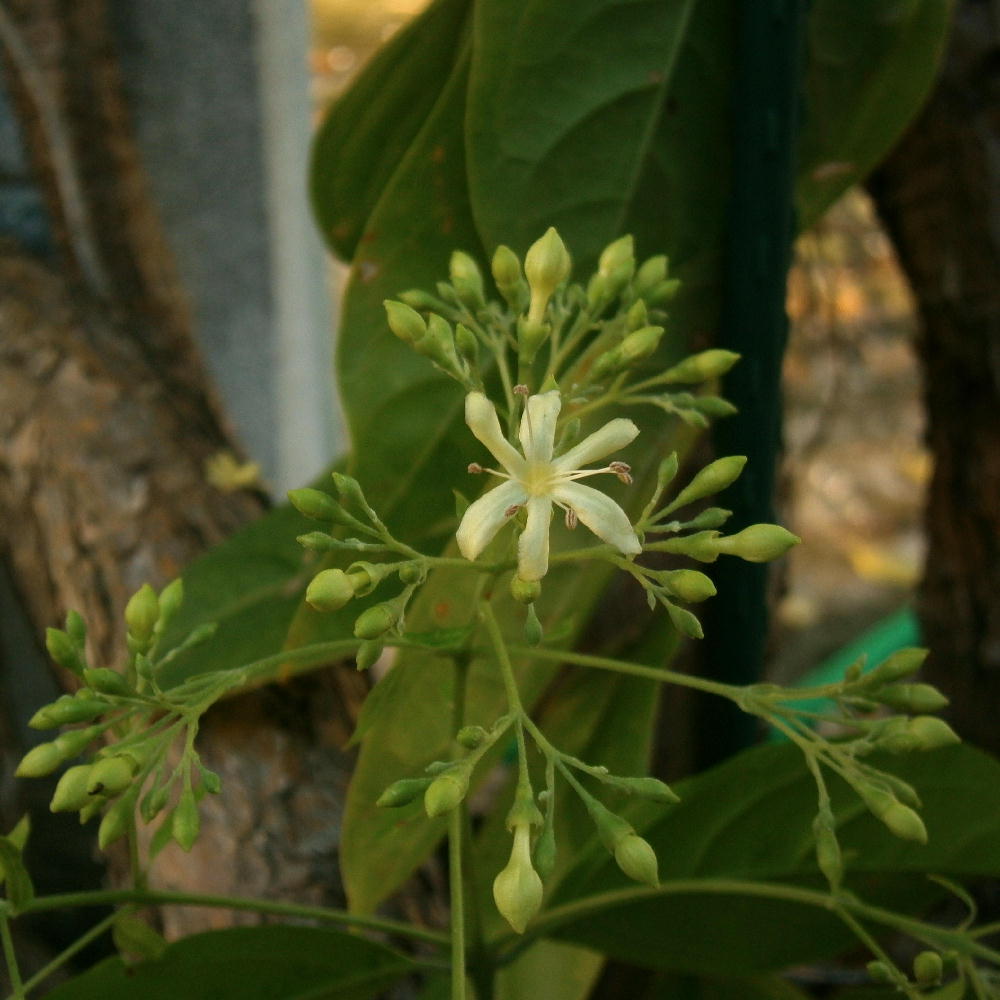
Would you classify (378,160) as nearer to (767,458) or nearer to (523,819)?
(767,458)

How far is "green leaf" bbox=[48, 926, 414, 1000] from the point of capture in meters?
0.46

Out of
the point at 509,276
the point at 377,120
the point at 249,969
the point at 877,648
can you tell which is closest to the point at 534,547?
the point at 509,276

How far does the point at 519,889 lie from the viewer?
330 millimetres

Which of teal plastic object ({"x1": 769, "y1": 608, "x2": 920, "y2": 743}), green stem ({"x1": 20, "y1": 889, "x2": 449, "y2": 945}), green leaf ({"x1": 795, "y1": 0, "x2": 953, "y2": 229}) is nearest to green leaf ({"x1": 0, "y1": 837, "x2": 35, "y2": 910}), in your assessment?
green stem ({"x1": 20, "y1": 889, "x2": 449, "y2": 945})

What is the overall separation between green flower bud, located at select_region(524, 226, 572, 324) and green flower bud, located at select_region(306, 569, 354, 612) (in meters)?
0.11

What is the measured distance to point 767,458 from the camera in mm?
569

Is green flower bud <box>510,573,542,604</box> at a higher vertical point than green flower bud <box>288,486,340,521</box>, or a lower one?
lower

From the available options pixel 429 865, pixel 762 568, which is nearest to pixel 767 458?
pixel 762 568

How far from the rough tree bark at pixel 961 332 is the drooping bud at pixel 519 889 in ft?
2.32

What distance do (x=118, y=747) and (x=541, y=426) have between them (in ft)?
0.56

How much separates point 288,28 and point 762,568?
975mm

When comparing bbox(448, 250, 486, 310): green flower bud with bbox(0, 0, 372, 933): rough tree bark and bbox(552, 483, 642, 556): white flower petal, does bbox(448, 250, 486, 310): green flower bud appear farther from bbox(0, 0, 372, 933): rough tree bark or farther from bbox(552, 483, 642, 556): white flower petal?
bbox(0, 0, 372, 933): rough tree bark

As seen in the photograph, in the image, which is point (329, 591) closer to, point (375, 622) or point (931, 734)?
point (375, 622)

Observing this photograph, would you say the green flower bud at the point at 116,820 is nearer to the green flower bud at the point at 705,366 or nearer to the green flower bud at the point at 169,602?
the green flower bud at the point at 169,602
